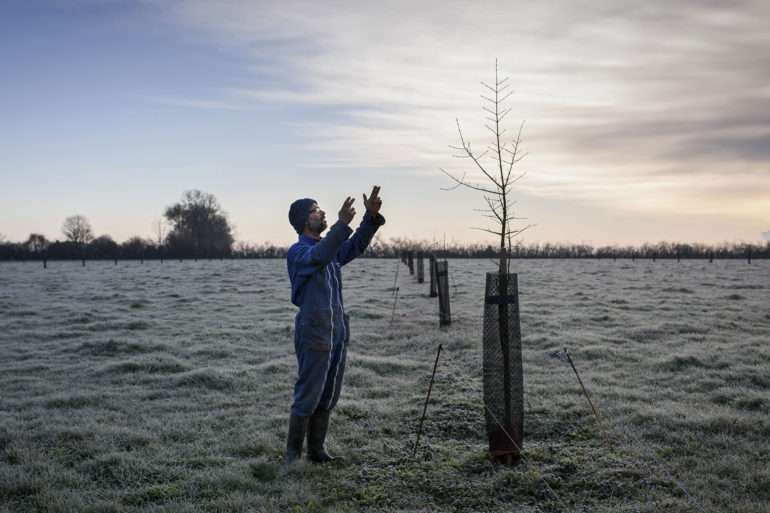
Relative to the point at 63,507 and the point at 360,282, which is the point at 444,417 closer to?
the point at 63,507

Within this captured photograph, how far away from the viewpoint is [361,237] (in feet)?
19.0

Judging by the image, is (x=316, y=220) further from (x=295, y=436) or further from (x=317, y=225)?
(x=295, y=436)

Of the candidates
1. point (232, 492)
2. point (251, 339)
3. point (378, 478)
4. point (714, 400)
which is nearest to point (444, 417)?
point (378, 478)

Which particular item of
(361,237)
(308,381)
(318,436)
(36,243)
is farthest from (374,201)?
(36,243)

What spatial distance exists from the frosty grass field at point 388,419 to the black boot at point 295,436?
0.64ft

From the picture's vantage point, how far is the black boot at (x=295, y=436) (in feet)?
18.6

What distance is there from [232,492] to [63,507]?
1353 millimetres

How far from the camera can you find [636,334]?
1365cm

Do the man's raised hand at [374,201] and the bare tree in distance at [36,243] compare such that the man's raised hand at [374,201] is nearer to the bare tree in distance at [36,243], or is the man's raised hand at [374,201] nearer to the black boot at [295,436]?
the black boot at [295,436]

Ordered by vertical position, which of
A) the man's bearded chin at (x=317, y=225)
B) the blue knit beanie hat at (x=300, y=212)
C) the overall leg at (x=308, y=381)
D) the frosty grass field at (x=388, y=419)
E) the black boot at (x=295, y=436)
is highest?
the blue knit beanie hat at (x=300, y=212)

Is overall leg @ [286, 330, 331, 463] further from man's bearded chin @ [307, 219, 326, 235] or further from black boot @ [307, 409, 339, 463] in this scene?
man's bearded chin @ [307, 219, 326, 235]

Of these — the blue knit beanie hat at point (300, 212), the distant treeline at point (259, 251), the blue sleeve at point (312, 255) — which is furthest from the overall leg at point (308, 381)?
the distant treeline at point (259, 251)

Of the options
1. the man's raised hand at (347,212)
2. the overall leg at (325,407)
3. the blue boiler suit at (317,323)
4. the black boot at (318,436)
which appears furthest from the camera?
the black boot at (318,436)

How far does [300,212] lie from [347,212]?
2.74ft
